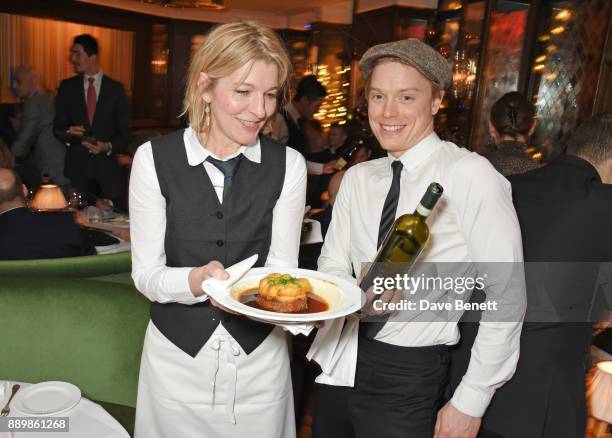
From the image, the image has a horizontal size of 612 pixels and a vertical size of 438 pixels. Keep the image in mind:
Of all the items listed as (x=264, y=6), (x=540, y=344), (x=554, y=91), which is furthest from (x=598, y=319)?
(x=264, y=6)

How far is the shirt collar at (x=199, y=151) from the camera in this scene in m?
1.48

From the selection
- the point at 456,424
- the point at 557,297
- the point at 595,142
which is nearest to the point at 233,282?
the point at 456,424

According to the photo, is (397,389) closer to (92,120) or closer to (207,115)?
(207,115)

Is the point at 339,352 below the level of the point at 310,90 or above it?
below

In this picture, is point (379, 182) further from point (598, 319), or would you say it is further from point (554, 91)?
point (554, 91)

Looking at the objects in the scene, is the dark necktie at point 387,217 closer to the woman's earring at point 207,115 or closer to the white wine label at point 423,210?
the white wine label at point 423,210

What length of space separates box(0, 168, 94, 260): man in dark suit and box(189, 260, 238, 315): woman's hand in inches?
55.7

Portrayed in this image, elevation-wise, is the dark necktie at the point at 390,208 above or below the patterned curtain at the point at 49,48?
below

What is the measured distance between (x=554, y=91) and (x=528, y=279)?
487cm

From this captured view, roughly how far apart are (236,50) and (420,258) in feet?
2.30

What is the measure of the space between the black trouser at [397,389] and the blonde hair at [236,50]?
78 cm

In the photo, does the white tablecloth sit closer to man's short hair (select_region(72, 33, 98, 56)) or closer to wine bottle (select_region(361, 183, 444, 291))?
wine bottle (select_region(361, 183, 444, 291))

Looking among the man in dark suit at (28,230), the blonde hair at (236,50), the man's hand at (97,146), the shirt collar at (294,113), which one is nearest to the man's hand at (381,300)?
the blonde hair at (236,50)

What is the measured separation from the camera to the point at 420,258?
1.45m
